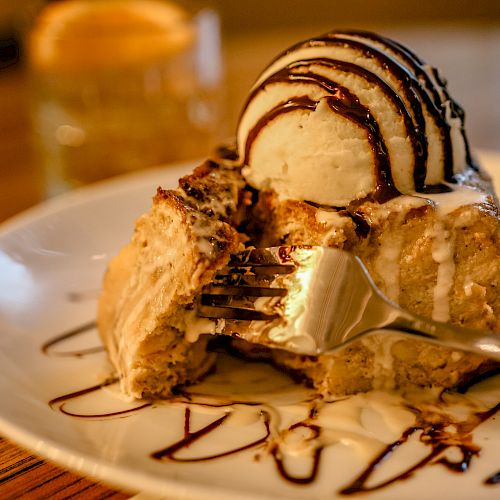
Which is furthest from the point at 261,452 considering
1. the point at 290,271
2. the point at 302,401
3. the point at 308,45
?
the point at 308,45

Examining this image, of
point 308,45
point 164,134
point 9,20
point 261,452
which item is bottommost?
point 261,452

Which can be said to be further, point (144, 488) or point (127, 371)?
point (127, 371)

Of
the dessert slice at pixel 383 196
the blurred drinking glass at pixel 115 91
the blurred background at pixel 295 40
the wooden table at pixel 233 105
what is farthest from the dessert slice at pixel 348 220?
the blurred drinking glass at pixel 115 91

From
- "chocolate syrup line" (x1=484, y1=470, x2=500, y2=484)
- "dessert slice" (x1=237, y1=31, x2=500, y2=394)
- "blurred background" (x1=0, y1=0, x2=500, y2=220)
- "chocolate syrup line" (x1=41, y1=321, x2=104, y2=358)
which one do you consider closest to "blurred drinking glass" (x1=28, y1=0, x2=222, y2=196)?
"blurred background" (x1=0, y1=0, x2=500, y2=220)

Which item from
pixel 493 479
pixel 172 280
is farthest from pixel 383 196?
pixel 493 479

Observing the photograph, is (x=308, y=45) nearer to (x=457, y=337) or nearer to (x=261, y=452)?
(x=457, y=337)

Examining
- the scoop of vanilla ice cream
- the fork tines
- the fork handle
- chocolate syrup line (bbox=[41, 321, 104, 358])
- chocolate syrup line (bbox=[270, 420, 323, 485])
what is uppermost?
the scoop of vanilla ice cream

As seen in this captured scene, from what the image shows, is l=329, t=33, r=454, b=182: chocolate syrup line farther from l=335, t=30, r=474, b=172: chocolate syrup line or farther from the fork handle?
the fork handle
